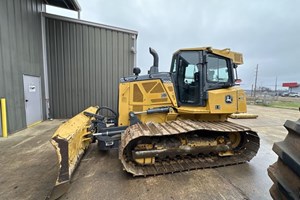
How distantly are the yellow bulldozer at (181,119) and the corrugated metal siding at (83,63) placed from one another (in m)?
4.48

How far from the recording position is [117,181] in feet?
8.74

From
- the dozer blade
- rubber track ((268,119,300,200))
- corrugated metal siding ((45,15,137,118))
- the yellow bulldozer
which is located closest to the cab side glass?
the yellow bulldozer

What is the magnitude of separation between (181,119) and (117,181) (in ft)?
6.20

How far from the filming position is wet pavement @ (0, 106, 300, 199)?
2.34 metres

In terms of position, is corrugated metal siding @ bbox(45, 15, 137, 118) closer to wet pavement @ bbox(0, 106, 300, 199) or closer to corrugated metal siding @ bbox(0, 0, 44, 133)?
corrugated metal siding @ bbox(0, 0, 44, 133)

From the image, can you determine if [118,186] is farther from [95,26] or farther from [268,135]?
[95,26]

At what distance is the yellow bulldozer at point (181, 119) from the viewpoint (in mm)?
→ 2961

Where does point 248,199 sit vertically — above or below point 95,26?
below

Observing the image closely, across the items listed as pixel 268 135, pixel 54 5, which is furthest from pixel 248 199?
pixel 54 5

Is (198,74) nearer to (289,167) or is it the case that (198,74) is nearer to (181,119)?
(181,119)

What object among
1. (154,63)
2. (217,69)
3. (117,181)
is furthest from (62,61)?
(217,69)

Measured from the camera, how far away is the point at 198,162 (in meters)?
3.17

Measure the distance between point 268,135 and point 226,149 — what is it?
3.58m

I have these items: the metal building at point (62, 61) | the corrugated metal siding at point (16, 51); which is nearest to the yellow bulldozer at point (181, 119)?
the corrugated metal siding at point (16, 51)
